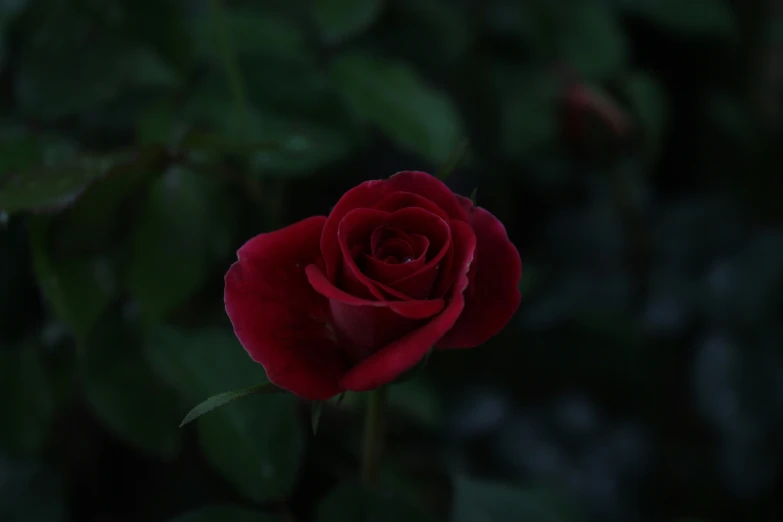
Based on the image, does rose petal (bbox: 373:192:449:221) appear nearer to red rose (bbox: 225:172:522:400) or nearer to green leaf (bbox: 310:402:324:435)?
red rose (bbox: 225:172:522:400)

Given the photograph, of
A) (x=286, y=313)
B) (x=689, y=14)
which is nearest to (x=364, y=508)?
(x=286, y=313)

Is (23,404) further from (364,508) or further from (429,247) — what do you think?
(429,247)

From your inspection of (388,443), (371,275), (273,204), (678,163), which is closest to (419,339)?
(371,275)

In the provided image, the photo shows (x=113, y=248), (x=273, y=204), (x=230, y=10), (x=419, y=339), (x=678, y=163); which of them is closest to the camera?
(x=419, y=339)

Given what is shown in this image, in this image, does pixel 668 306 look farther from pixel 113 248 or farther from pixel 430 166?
pixel 113 248

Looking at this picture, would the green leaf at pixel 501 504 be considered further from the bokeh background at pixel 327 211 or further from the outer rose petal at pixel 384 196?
the outer rose petal at pixel 384 196
